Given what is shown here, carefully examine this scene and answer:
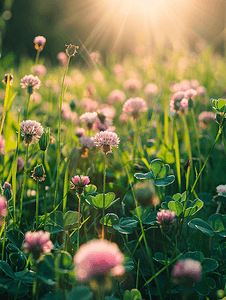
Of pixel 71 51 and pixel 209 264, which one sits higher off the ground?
pixel 71 51

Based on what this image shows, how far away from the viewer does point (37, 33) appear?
286 inches

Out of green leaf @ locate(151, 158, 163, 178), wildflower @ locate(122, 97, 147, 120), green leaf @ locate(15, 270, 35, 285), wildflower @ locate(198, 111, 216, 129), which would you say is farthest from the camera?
wildflower @ locate(198, 111, 216, 129)

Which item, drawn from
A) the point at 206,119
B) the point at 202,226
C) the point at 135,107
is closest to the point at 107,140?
the point at 202,226

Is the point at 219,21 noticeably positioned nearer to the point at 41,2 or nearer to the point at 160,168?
the point at 41,2

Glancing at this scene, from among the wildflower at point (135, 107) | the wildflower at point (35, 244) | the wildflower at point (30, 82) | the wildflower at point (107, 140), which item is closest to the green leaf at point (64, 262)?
the wildflower at point (35, 244)

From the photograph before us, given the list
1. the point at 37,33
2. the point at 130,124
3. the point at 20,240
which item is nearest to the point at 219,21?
the point at 37,33

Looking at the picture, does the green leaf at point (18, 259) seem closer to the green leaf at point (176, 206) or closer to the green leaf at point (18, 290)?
the green leaf at point (18, 290)

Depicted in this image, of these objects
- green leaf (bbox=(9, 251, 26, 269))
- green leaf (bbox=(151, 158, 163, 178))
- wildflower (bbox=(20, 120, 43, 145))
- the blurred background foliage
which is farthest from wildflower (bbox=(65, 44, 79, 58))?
the blurred background foliage

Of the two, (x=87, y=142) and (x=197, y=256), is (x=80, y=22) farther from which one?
(x=197, y=256)

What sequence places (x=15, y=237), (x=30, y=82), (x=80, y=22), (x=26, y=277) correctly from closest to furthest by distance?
1. (x=26, y=277)
2. (x=15, y=237)
3. (x=30, y=82)
4. (x=80, y=22)

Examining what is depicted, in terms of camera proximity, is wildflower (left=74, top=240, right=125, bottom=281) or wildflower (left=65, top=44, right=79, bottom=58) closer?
wildflower (left=74, top=240, right=125, bottom=281)

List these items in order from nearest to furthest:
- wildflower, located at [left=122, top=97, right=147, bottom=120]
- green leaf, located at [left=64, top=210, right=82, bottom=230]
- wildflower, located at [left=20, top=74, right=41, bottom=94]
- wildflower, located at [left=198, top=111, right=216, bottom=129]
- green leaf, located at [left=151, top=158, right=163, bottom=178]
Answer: green leaf, located at [left=64, top=210, right=82, bottom=230], green leaf, located at [left=151, top=158, right=163, bottom=178], wildflower, located at [left=20, top=74, right=41, bottom=94], wildflower, located at [left=122, top=97, right=147, bottom=120], wildflower, located at [left=198, top=111, right=216, bottom=129]

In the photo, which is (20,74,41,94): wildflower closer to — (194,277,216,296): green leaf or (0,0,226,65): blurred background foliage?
(194,277,216,296): green leaf

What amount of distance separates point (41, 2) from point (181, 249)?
28.3 ft
